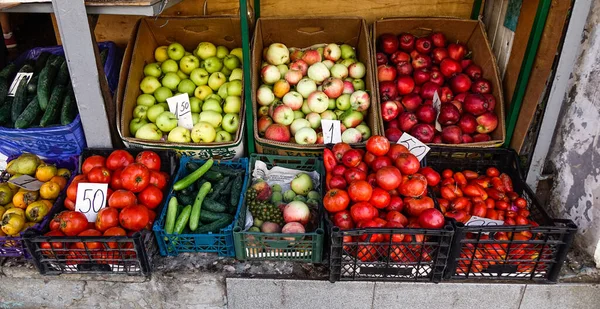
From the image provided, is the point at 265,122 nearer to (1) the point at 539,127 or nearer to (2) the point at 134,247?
(2) the point at 134,247

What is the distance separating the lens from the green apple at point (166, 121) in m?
3.12

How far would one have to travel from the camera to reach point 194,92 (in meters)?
3.39

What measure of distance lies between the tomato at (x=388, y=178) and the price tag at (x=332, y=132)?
0.69 meters

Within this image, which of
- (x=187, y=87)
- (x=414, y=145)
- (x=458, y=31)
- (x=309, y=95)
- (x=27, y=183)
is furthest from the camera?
(x=458, y=31)

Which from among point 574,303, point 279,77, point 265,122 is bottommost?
point 574,303

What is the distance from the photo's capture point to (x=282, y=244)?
249 cm

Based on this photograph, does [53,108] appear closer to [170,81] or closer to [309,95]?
[170,81]

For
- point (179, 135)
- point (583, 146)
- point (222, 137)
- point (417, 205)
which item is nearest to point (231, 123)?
point (222, 137)

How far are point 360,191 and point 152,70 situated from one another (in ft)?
6.50

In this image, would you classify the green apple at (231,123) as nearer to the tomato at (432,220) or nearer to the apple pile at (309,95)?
the apple pile at (309,95)

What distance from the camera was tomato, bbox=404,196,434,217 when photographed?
2.44m

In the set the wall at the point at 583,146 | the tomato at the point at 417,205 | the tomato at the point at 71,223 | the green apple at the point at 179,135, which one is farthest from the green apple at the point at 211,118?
the wall at the point at 583,146

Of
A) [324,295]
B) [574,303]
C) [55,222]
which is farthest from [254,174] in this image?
[574,303]

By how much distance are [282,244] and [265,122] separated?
103cm
